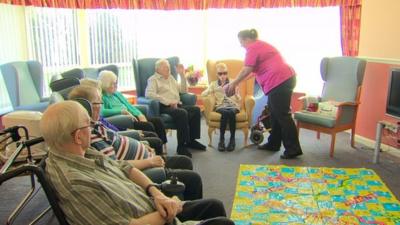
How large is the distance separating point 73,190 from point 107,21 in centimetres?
432

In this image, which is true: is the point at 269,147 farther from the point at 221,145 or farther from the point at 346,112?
the point at 346,112

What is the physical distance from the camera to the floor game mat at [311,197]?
2.62m

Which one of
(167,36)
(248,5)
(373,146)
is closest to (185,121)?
(167,36)

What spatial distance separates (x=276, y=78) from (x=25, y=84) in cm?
279

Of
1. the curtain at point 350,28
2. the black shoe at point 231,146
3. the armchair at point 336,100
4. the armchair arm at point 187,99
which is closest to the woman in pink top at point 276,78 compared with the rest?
the armchair at point 336,100

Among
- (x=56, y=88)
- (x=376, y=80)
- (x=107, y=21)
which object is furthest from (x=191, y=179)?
(x=107, y=21)

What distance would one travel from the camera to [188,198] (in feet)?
6.95

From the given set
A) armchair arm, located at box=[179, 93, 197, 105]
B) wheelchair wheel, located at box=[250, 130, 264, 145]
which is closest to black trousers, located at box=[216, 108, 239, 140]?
wheelchair wheel, located at box=[250, 130, 264, 145]

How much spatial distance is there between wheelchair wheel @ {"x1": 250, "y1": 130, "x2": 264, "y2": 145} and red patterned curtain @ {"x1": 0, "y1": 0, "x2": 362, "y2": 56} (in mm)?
1875

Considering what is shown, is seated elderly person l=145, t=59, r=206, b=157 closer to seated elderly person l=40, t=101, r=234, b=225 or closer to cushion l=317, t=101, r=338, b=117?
cushion l=317, t=101, r=338, b=117

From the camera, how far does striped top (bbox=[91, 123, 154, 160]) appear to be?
6.70ft

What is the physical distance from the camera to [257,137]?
4.28m

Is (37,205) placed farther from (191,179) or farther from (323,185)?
(323,185)

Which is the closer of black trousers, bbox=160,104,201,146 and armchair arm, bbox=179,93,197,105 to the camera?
black trousers, bbox=160,104,201,146
